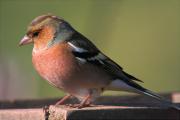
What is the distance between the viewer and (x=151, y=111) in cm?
471

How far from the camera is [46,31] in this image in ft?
20.7

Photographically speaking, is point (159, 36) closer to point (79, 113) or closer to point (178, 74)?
point (178, 74)

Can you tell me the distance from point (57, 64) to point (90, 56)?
0.40 m

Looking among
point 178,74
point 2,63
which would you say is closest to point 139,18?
point 178,74

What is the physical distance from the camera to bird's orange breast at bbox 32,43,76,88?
5934 millimetres

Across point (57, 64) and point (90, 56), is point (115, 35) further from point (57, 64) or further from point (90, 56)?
point (57, 64)

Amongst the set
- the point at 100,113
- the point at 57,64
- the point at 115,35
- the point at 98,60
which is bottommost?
the point at 100,113

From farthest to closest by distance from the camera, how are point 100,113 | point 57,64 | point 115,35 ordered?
point 115,35, point 57,64, point 100,113

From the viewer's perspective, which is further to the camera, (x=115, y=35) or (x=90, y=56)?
(x=115, y=35)

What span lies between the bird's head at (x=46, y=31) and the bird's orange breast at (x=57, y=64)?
0.49 ft

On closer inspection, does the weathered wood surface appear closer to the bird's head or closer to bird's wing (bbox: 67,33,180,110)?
bird's wing (bbox: 67,33,180,110)

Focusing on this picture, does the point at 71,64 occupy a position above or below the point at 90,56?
below

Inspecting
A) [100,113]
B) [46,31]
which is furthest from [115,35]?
[100,113]

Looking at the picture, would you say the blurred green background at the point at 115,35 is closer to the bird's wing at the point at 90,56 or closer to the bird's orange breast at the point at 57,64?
the bird's wing at the point at 90,56
